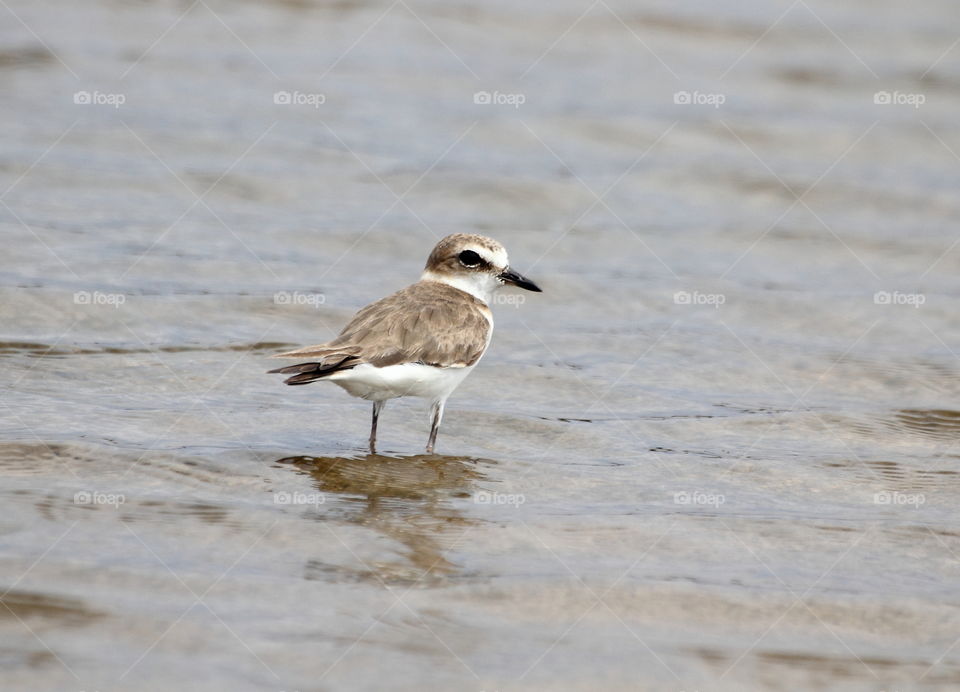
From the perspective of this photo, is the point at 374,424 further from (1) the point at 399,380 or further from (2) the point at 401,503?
(2) the point at 401,503

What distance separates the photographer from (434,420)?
9.16 metres

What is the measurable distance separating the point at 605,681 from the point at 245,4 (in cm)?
1717

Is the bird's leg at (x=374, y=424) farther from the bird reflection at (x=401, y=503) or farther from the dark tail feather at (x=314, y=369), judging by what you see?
the dark tail feather at (x=314, y=369)

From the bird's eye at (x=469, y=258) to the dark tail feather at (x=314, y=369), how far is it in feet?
6.02

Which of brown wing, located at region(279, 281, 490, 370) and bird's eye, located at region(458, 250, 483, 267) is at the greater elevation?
bird's eye, located at region(458, 250, 483, 267)

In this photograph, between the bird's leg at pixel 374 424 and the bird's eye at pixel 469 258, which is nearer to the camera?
the bird's leg at pixel 374 424

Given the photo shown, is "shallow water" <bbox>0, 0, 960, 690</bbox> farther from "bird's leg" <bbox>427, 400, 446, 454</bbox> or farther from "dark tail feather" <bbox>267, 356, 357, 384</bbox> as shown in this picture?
"dark tail feather" <bbox>267, 356, 357, 384</bbox>

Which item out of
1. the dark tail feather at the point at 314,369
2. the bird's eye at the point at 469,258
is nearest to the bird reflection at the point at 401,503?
the dark tail feather at the point at 314,369

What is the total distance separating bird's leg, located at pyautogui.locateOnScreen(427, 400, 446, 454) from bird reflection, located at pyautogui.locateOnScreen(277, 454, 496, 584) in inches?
4.2

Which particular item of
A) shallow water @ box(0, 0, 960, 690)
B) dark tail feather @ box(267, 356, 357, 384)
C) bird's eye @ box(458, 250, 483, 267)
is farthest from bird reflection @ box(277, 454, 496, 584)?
bird's eye @ box(458, 250, 483, 267)

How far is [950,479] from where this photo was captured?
29.3ft

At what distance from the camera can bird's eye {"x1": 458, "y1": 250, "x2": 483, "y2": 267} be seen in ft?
32.4

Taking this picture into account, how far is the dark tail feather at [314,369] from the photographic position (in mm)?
8016

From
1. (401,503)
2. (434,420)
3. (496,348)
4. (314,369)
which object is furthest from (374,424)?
(496,348)
